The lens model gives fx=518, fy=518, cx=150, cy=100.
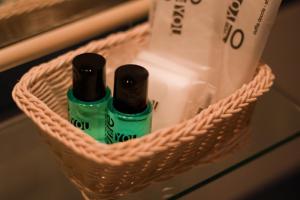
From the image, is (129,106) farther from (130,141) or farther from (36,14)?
(36,14)

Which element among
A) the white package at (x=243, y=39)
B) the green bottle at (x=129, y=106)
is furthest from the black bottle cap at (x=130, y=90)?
the white package at (x=243, y=39)

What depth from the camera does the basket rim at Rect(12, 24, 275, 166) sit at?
43 cm

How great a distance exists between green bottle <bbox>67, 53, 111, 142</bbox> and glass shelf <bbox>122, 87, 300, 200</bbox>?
8 centimetres

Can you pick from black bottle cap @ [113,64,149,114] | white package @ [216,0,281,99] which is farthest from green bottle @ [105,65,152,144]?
white package @ [216,0,281,99]

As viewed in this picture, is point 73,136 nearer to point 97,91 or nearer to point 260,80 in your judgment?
point 97,91

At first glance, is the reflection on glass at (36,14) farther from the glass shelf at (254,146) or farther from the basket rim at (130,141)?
the glass shelf at (254,146)

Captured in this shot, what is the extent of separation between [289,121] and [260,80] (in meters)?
0.11

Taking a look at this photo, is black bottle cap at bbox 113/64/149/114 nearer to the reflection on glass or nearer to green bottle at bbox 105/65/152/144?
green bottle at bbox 105/65/152/144

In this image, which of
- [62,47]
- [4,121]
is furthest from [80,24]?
[4,121]

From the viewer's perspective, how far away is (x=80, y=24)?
2.15ft

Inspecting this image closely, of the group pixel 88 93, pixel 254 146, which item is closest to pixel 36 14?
pixel 88 93

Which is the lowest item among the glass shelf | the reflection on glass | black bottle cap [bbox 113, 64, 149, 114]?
the glass shelf

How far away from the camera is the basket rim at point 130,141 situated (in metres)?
0.43

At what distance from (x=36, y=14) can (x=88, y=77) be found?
199mm
